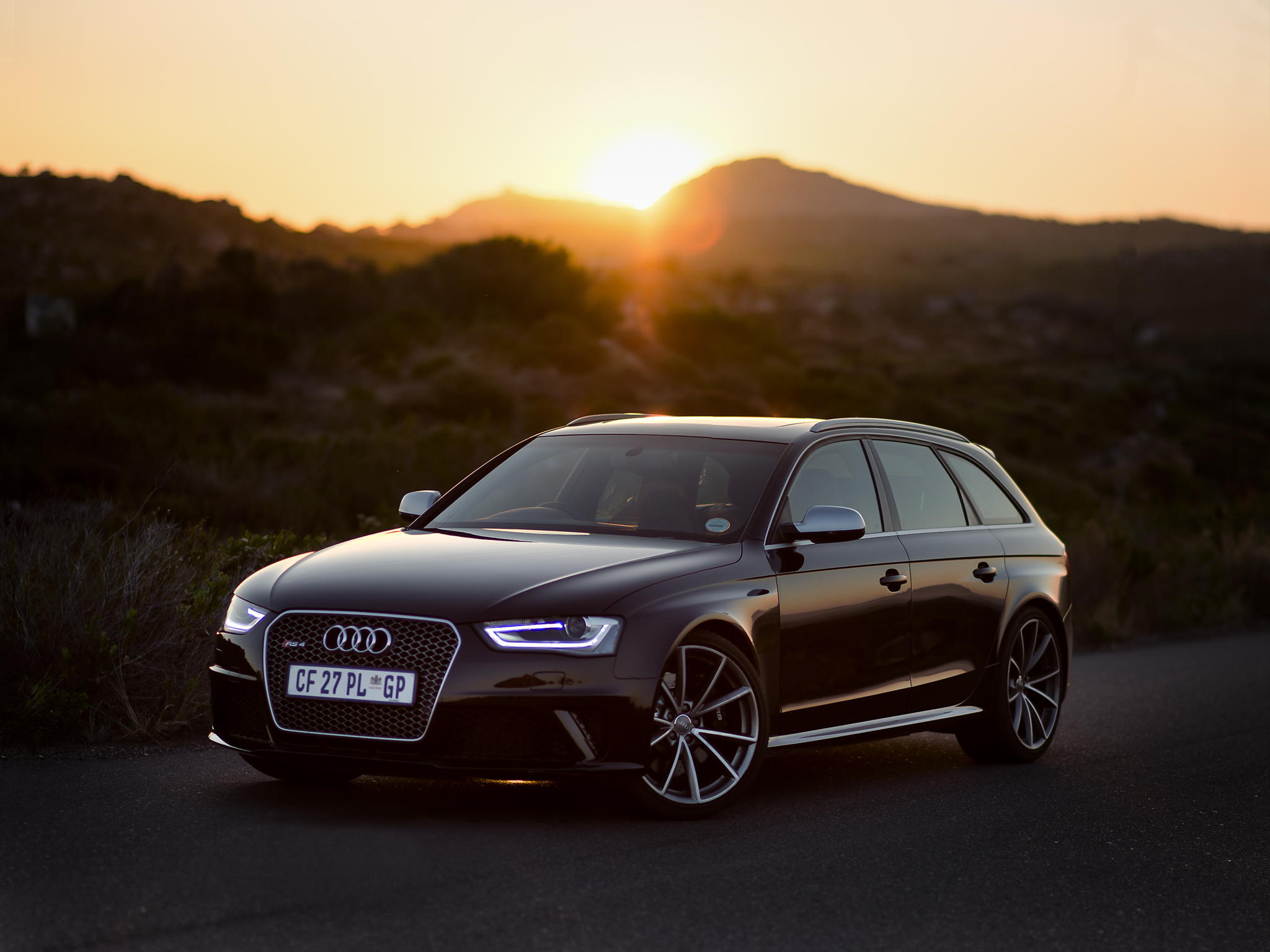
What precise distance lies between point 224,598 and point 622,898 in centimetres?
477

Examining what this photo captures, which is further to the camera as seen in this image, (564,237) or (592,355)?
(564,237)

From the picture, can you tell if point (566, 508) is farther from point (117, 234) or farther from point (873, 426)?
point (117, 234)

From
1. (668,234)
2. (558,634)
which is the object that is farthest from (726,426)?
(668,234)

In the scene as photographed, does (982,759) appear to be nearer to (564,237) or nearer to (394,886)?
(394,886)

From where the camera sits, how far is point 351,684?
20.6ft

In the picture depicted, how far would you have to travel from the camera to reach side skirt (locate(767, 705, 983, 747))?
7.16m

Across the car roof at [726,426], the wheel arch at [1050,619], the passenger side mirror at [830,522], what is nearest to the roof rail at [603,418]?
the car roof at [726,426]

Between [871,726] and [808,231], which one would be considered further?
[808,231]

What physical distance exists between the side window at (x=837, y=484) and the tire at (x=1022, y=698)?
1334mm

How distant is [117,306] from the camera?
167ft

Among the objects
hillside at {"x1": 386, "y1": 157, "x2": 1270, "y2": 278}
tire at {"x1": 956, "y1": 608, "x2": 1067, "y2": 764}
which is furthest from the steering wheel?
hillside at {"x1": 386, "y1": 157, "x2": 1270, "y2": 278}

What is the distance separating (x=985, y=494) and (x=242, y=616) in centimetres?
441

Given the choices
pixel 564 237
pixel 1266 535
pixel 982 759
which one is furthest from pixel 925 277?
pixel 982 759

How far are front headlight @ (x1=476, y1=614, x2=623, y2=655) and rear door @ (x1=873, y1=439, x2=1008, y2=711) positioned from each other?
7.43 feet
